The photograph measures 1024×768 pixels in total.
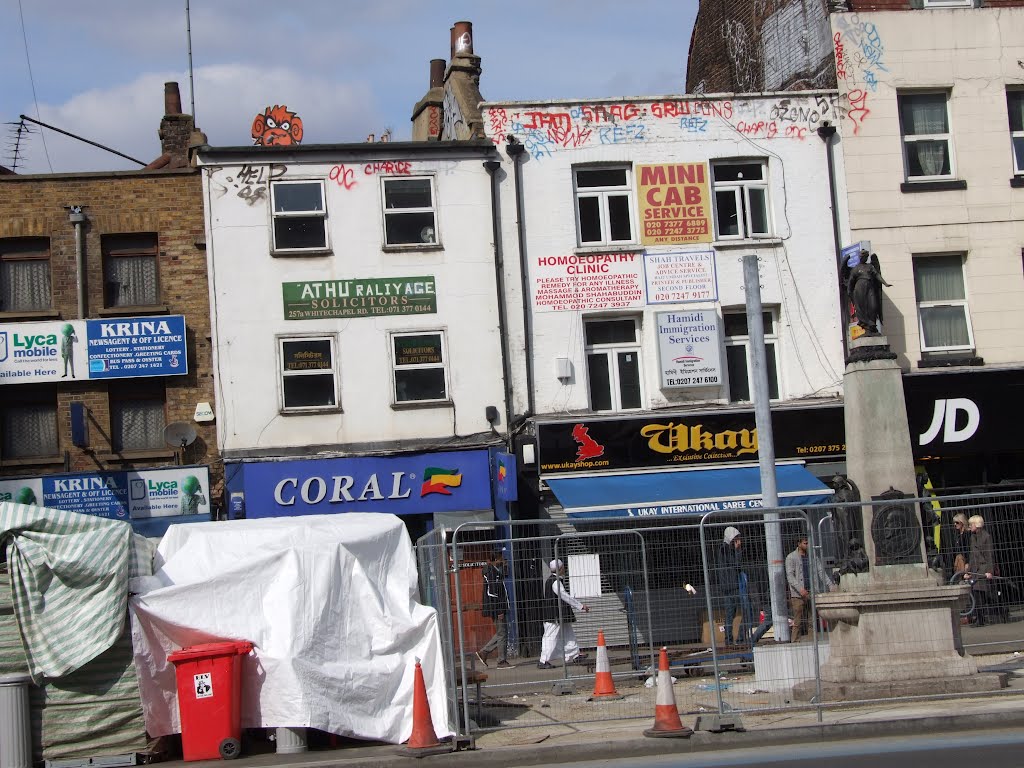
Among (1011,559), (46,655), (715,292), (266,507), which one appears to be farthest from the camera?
(715,292)

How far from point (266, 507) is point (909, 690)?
12709mm

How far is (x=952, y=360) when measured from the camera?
77.9 feet

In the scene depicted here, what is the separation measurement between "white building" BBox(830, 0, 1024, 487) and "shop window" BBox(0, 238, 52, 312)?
1538 cm

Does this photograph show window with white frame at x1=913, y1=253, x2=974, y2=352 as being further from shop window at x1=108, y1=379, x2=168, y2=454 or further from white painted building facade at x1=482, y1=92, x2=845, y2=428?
shop window at x1=108, y1=379, x2=168, y2=454

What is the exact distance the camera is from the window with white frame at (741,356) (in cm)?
2381

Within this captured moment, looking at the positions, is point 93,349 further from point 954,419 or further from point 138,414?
point 954,419

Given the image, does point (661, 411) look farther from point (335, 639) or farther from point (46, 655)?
point (46, 655)

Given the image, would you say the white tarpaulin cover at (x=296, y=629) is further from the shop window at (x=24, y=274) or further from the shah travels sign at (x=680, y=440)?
the shop window at (x=24, y=274)

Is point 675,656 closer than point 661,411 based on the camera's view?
Yes

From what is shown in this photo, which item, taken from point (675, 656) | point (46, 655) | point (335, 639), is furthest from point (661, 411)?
point (46, 655)

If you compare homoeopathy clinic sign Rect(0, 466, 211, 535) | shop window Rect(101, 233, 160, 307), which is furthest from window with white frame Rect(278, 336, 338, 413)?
shop window Rect(101, 233, 160, 307)

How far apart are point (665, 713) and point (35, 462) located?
14890 millimetres

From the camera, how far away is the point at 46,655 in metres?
12.0

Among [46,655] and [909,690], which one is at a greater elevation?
[46,655]
